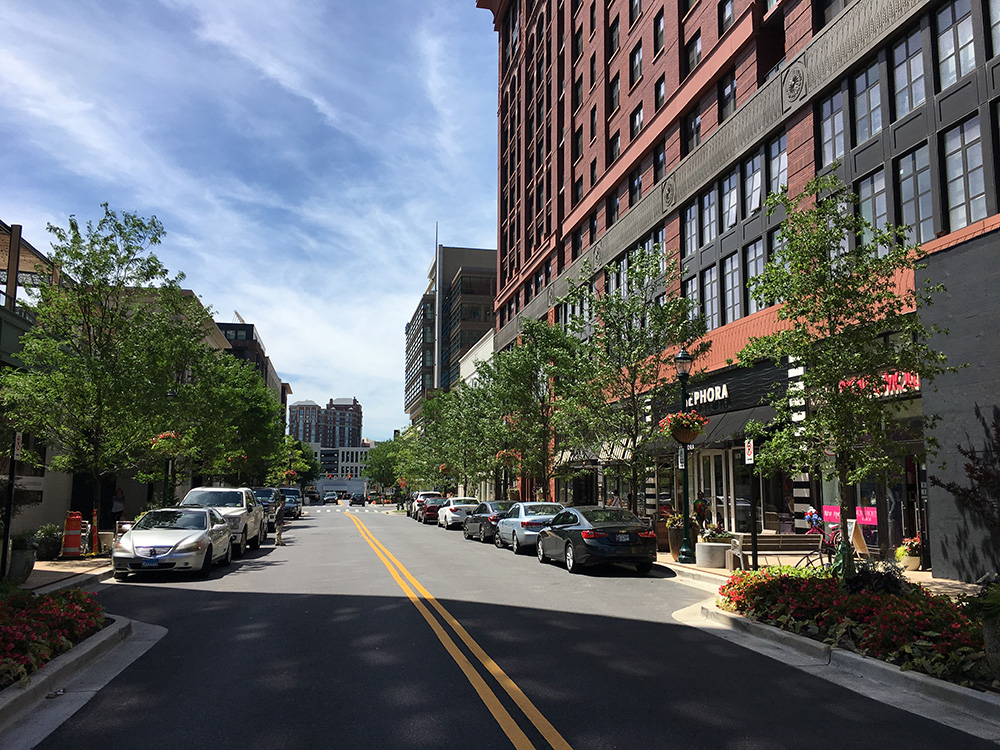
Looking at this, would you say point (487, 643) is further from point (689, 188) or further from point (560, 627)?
point (689, 188)

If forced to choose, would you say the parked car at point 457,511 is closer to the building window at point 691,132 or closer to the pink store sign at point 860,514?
the building window at point 691,132

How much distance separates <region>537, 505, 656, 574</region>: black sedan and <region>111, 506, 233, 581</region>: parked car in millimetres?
7501

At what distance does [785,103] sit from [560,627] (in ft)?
58.0

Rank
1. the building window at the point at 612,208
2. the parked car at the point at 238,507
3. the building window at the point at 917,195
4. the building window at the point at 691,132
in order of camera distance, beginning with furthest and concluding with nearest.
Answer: the building window at the point at 612,208 → the building window at the point at 691,132 → the parked car at the point at 238,507 → the building window at the point at 917,195

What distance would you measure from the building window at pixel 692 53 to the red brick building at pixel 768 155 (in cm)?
7

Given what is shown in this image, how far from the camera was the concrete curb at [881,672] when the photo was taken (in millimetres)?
5996

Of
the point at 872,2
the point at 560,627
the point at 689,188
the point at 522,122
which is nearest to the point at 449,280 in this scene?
the point at 522,122

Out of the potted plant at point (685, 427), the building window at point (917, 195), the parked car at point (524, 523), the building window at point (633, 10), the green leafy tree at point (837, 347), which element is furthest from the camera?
the building window at point (633, 10)

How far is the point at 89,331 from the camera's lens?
2025 cm

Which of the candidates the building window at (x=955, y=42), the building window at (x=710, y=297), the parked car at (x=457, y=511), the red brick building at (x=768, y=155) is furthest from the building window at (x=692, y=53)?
the parked car at (x=457, y=511)

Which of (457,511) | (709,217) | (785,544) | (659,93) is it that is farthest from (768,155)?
(457,511)

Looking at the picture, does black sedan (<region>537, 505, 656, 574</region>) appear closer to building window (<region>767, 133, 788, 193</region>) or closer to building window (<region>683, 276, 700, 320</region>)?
building window (<region>767, 133, 788, 193</region>)

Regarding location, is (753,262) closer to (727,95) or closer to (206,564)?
(727,95)

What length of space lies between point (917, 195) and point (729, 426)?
8.53 m
